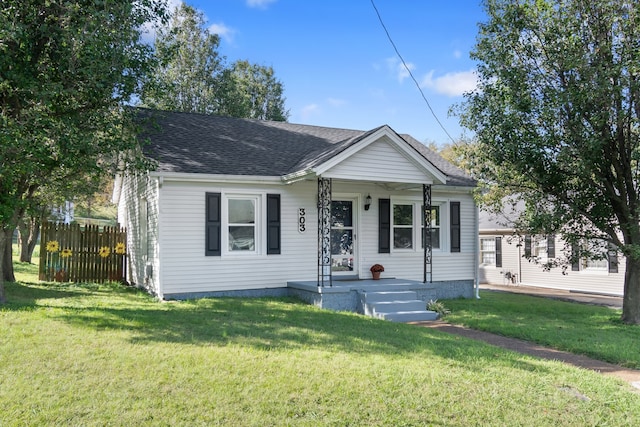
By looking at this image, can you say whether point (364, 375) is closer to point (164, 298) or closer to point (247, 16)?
point (164, 298)

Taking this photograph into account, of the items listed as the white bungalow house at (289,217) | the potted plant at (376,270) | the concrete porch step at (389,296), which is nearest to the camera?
the concrete porch step at (389,296)

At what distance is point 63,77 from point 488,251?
20.2 m

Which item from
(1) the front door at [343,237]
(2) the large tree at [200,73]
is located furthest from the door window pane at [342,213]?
(2) the large tree at [200,73]

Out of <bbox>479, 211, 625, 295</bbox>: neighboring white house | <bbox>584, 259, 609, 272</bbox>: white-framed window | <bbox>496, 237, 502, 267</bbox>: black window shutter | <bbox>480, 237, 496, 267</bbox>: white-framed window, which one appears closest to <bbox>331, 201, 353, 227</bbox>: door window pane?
<bbox>479, 211, 625, 295</bbox>: neighboring white house

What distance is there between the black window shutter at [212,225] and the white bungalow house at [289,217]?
0.07 ft

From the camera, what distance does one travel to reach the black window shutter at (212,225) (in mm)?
11141

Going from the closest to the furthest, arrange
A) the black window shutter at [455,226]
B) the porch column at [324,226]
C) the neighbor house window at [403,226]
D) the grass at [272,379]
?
1. the grass at [272,379]
2. the porch column at [324,226]
3. the neighbor house window at [403,226]
4. the black window shutter at [455,226]

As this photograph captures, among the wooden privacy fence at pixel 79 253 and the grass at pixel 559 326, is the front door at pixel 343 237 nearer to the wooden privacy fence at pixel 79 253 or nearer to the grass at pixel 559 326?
the grass at pixel 559 326

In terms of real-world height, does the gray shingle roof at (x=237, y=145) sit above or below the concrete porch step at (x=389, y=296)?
above

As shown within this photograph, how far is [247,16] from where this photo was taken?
50.1 feet

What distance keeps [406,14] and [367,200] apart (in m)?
5.21

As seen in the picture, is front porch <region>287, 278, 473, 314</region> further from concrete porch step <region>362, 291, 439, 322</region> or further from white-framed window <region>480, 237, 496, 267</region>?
white-framed window <region>480, 237, 496, 267</region>

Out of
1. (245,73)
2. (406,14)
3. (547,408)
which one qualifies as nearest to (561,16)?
(406,14)

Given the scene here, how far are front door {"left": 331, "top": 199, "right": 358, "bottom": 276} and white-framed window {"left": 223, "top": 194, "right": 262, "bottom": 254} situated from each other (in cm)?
214
